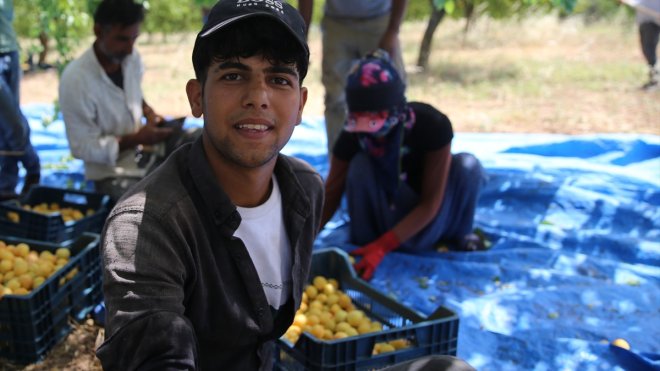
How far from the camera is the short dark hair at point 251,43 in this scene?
1.58 metres

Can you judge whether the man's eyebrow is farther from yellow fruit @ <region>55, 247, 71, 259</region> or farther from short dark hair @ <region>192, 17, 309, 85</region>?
yellow fruit @ <region>55, 247, 71, 259</region>

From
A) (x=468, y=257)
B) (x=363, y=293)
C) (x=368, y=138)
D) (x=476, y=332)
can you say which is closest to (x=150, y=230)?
(x=363, y=293)

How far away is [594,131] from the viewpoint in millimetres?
7707

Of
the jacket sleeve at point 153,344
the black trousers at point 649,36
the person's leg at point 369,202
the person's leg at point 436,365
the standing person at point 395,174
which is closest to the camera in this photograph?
the jacket sleeve at point 153,344

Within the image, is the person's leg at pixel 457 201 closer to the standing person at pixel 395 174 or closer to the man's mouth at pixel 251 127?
the standing person at pixel 395 174

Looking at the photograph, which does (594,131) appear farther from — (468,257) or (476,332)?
(476,332)

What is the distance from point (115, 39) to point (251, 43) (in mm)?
2594

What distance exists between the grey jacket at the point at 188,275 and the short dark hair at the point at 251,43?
0.84ft

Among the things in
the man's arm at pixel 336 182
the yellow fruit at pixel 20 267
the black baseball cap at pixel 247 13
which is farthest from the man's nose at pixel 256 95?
the man's arm at pixel 336 182

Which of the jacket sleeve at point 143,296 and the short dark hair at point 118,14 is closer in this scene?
the jacket sleeve at point 143,296

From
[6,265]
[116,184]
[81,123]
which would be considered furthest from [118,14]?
[6,265]

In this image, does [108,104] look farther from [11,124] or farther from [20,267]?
[20,267]

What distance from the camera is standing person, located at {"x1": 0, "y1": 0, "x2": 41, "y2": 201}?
4.36 meters

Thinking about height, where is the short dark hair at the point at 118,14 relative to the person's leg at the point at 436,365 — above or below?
above
